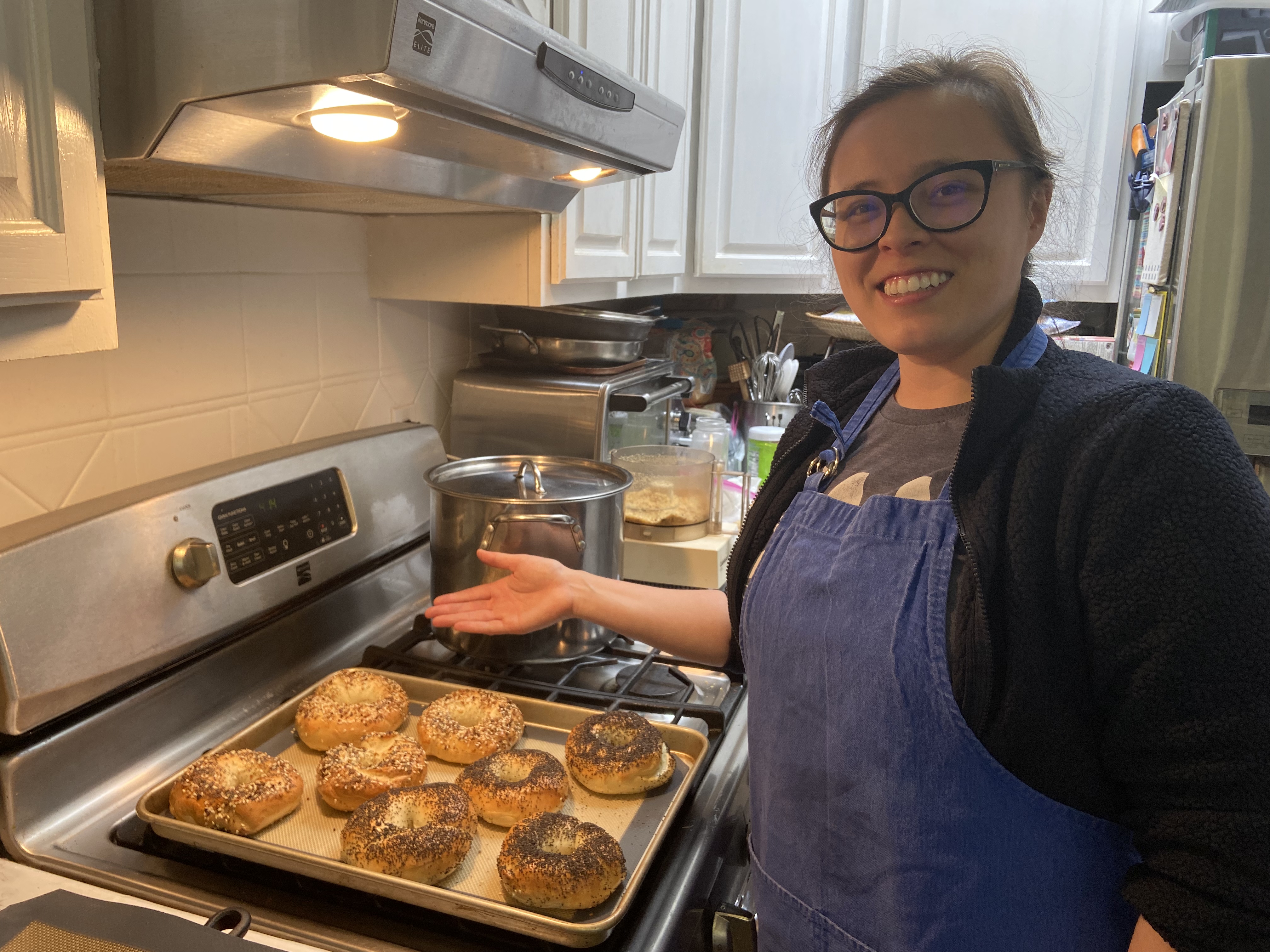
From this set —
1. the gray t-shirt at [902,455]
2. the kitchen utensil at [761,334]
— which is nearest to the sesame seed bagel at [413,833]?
the gray t-shirt at [902,455]

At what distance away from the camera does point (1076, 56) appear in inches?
87.4

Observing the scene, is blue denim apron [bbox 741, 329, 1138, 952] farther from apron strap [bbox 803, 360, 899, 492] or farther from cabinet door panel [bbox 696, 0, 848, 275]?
cabinet door panel [bbox 696, 0, 848, 275]

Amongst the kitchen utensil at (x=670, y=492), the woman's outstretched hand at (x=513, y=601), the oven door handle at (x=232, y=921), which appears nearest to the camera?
the oven door handle at (x=232, y=921)

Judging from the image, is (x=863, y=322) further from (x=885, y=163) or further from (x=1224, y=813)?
(x=1224, y=813)

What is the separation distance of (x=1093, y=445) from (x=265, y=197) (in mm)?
978

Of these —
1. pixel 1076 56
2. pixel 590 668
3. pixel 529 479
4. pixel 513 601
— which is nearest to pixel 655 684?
pixel 590 668

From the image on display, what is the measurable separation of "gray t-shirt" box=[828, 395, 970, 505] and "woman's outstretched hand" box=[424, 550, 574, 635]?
39cm

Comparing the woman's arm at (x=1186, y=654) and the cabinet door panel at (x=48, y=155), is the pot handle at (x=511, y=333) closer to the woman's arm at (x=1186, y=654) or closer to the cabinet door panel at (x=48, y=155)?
the cabinet door panel at (x=48, y=155)

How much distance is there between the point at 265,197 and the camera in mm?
1111

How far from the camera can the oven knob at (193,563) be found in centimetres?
98

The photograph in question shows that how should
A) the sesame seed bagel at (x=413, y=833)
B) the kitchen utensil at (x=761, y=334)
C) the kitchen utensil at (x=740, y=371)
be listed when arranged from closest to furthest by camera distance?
the sesame seed bagel at (x=413, y=833) → the kitchen utensil at (x=740, y=371) → the kitchen utensil at (x=761, y=334)

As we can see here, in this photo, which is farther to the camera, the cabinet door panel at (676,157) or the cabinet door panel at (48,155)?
the cabinet door panel at (676,157)

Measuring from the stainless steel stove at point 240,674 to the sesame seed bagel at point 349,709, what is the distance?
10 cm

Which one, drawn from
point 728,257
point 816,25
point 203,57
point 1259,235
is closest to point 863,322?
point 203,57
